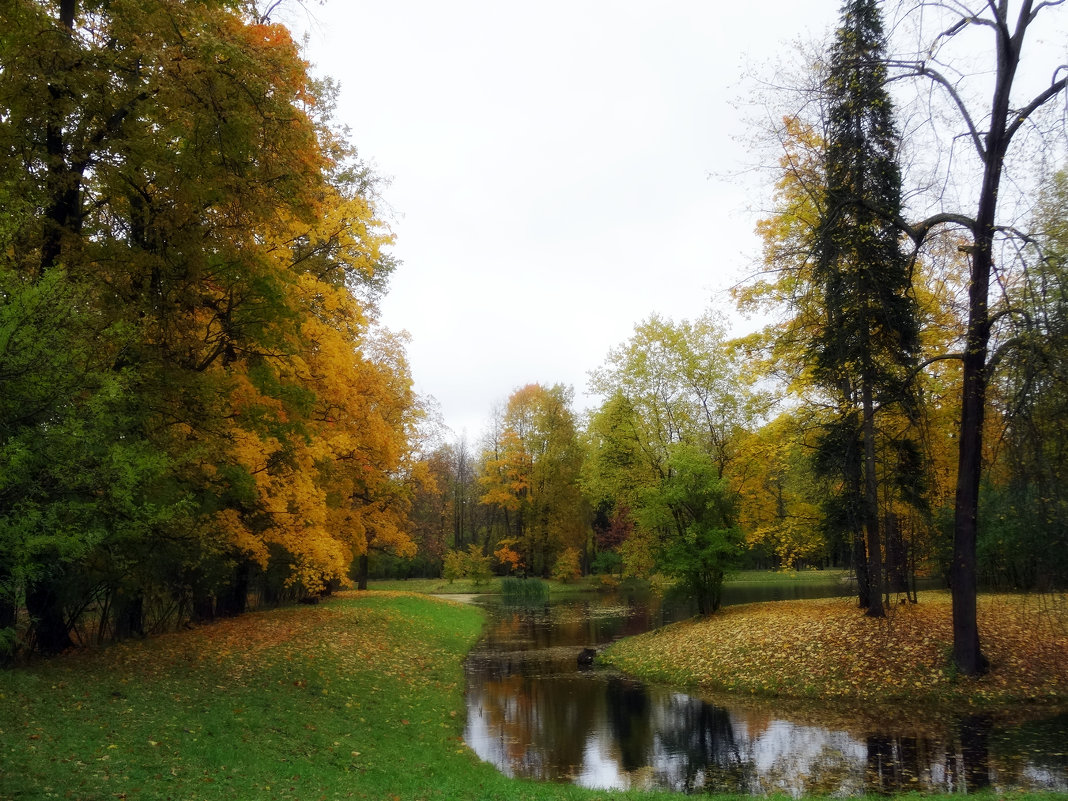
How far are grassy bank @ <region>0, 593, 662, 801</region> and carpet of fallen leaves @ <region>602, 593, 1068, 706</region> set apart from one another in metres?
6.11

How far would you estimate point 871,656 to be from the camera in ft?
44.5

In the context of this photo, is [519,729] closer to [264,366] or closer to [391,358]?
[264,366]

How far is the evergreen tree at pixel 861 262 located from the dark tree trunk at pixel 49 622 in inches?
569

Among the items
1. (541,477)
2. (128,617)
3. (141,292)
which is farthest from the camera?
(541,477)

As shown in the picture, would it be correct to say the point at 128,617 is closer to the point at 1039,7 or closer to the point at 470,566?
the point at 1039,7

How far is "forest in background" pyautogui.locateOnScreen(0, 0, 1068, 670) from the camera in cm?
784

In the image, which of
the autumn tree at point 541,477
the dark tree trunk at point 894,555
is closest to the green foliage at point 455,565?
the autumn tree at point 541,477

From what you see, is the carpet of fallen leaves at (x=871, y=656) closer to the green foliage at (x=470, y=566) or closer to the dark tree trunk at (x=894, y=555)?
the dark tree trunk at (x=894, y=555)

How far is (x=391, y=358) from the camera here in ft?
96.8

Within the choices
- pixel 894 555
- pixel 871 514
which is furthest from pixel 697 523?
pixel 894 555

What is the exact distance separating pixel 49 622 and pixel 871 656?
15.8 metres

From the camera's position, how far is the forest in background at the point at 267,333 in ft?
25.7

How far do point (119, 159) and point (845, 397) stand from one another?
15333 millimetres

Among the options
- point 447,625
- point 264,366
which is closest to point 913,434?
point 264,366
